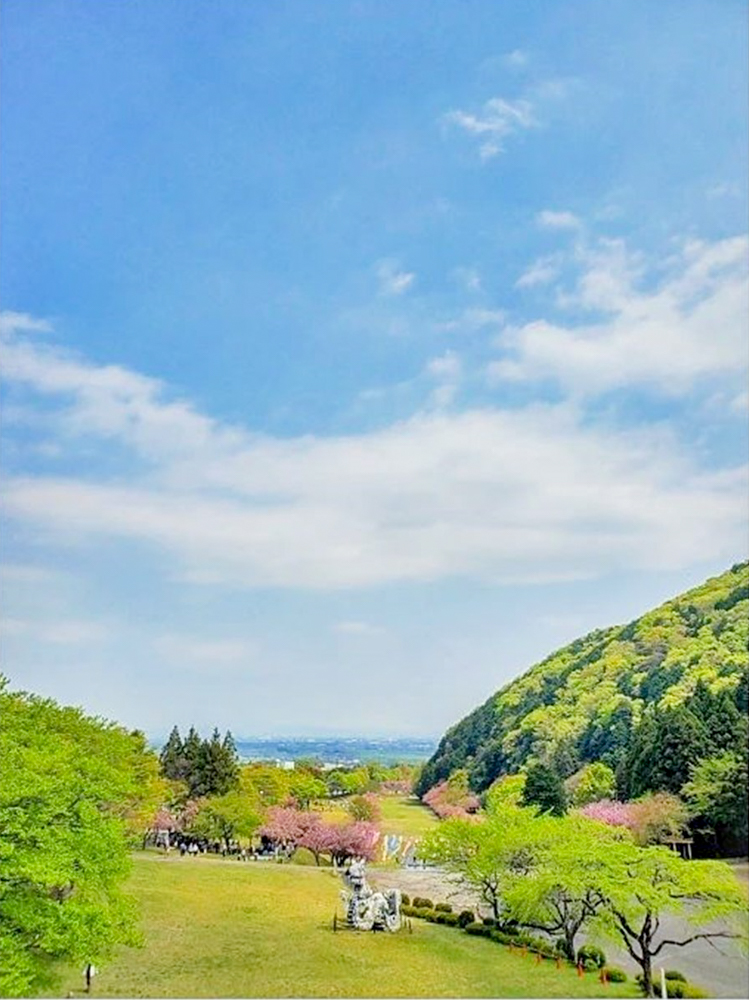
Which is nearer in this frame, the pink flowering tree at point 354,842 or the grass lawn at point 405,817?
the grass lawn at point 405,817

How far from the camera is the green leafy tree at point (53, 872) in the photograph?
5.30 meters

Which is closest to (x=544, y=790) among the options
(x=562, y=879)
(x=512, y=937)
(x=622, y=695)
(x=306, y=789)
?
(x=562, y=879)

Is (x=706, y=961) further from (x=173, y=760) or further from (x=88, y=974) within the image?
(x=173, y=760)

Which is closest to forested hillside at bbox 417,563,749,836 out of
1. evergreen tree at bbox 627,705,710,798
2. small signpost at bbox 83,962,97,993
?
evergreen tree at bbox 627,705,710,798

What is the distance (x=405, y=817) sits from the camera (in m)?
6.70

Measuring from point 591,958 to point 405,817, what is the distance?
1.77 metres

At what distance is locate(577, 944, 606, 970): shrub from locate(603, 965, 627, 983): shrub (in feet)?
0.24

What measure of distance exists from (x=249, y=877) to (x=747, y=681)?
438 cm

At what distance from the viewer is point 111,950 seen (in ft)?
19.0

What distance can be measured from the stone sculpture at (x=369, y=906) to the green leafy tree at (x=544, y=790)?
117 centimetres

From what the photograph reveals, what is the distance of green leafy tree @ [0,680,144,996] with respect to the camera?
5305 millimetres

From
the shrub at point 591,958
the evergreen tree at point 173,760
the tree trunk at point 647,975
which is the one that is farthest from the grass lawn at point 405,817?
the evergreen tree at point 173,760

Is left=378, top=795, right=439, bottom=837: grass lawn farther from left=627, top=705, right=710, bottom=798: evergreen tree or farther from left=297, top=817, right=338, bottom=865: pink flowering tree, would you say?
left=627, top=705, right=710, bottom=798: evergreen tree

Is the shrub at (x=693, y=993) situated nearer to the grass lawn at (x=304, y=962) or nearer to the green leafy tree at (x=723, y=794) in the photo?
the grass lawn at (x=304, y=962)
